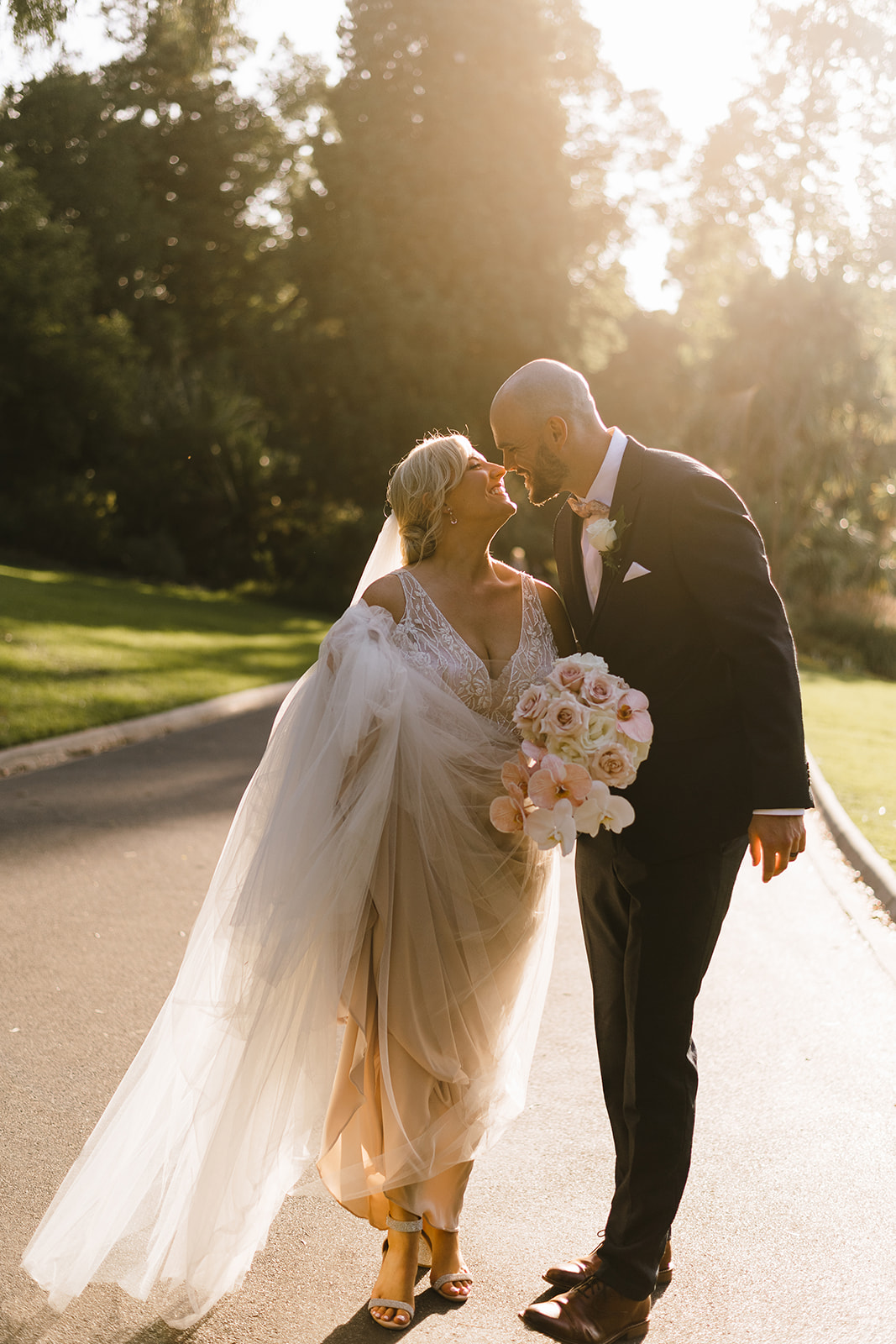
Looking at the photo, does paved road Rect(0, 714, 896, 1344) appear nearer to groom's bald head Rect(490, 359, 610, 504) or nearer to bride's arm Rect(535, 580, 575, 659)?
bride's arm Rect(535, 580, 575, 659)

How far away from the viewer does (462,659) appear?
3414mm

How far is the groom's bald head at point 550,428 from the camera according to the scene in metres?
3.35

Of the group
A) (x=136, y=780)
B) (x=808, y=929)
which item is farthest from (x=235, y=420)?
(x=808, y=929)

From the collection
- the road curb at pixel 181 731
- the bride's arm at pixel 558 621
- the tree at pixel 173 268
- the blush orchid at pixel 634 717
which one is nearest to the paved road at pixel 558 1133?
the road curb at pixel 181 731

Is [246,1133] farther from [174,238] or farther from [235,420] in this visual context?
[174,238]

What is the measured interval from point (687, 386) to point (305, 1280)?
131ft

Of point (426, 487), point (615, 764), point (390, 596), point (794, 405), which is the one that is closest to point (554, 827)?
point (615, 764)

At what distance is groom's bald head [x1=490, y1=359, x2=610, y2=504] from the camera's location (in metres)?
3.35

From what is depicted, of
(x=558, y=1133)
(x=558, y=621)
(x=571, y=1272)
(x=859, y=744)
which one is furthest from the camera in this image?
(x=859, y=744)

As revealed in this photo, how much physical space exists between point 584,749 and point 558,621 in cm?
86

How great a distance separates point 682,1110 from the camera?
10.5ft

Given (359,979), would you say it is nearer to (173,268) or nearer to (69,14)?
(69,14)

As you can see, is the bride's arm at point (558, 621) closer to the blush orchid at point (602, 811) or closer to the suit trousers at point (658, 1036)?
the suit trousers at point (658, 1036)

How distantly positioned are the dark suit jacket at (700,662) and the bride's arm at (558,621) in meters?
0.41
